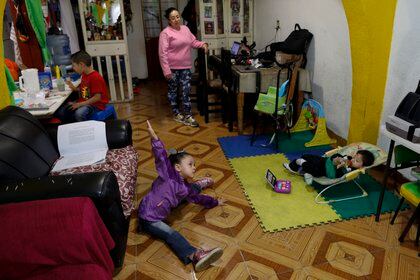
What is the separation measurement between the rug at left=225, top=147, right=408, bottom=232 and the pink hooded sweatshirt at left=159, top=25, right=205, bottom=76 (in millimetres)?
1744

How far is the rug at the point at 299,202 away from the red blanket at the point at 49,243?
1.24 meters

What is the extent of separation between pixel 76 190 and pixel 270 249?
122 centimetres

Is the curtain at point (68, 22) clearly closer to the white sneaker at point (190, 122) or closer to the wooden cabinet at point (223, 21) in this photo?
the wooden cabinet at point (223, 21)

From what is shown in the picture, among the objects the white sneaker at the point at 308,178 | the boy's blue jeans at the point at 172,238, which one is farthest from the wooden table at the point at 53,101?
the white sneaker at the point at 308,178

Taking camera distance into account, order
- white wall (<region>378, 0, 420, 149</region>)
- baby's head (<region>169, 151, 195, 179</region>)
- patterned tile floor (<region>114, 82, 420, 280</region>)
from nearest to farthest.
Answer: patterned tile floor (<region>114, 82, 420, 280</region>), baby's head (<region>169, 151, 195, 179</region>), white wall (<region>378, 0, 420, 149</region>)

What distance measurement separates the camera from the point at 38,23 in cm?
386

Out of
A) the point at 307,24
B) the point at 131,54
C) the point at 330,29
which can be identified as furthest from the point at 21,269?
the point at 131,54

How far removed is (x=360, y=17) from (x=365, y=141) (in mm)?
1031

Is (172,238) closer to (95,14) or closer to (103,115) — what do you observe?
(103,115)

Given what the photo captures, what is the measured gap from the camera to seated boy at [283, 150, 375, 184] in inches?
95.0

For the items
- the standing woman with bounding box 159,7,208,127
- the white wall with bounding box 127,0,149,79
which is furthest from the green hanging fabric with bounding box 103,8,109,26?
the white wall with bounding box 127,0,149,79

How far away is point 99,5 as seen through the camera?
4.65 metres

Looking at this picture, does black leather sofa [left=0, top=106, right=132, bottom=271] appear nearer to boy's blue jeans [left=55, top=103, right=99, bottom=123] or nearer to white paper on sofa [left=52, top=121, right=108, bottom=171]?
white paper on sofa [left=52, top=121, right=108, bottom=171]

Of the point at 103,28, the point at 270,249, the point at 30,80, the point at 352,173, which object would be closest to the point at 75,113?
the point at 30,80
